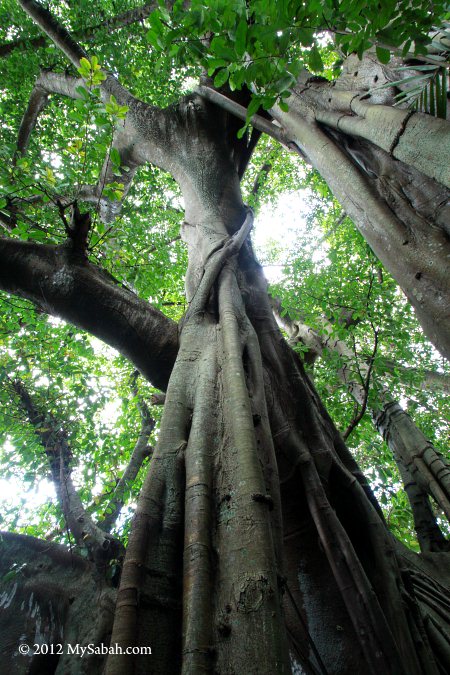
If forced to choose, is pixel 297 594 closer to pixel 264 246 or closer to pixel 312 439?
pixel 312 439

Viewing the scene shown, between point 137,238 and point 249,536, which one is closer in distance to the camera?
point 249,536

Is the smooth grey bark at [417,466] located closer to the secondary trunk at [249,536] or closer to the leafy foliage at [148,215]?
the leafy foliage at [148,215]

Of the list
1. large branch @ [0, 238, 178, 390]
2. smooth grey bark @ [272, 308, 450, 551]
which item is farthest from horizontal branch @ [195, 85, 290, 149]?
smooth grey bark @ [272, 308, 450, 551]

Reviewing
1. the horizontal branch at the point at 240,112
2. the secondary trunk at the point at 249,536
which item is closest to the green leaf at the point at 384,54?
the secondary trunk at the point at 249,536

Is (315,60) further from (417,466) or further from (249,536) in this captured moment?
(417,466)

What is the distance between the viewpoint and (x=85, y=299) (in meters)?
2.60

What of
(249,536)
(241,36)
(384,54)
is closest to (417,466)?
(249,536)

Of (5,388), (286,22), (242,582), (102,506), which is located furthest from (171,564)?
(5,388)

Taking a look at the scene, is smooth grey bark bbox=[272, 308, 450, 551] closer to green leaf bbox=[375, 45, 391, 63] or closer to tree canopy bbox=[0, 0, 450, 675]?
tree canopy bbox=[0, 0, 450, 675]

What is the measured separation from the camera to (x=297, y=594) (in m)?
2.01

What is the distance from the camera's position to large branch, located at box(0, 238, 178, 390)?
8.54 ft

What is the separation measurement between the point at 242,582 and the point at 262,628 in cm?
14

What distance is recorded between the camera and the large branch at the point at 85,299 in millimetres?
2604

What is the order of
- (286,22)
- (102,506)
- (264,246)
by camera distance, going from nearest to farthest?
(286,22), (102,506), (264,246)
